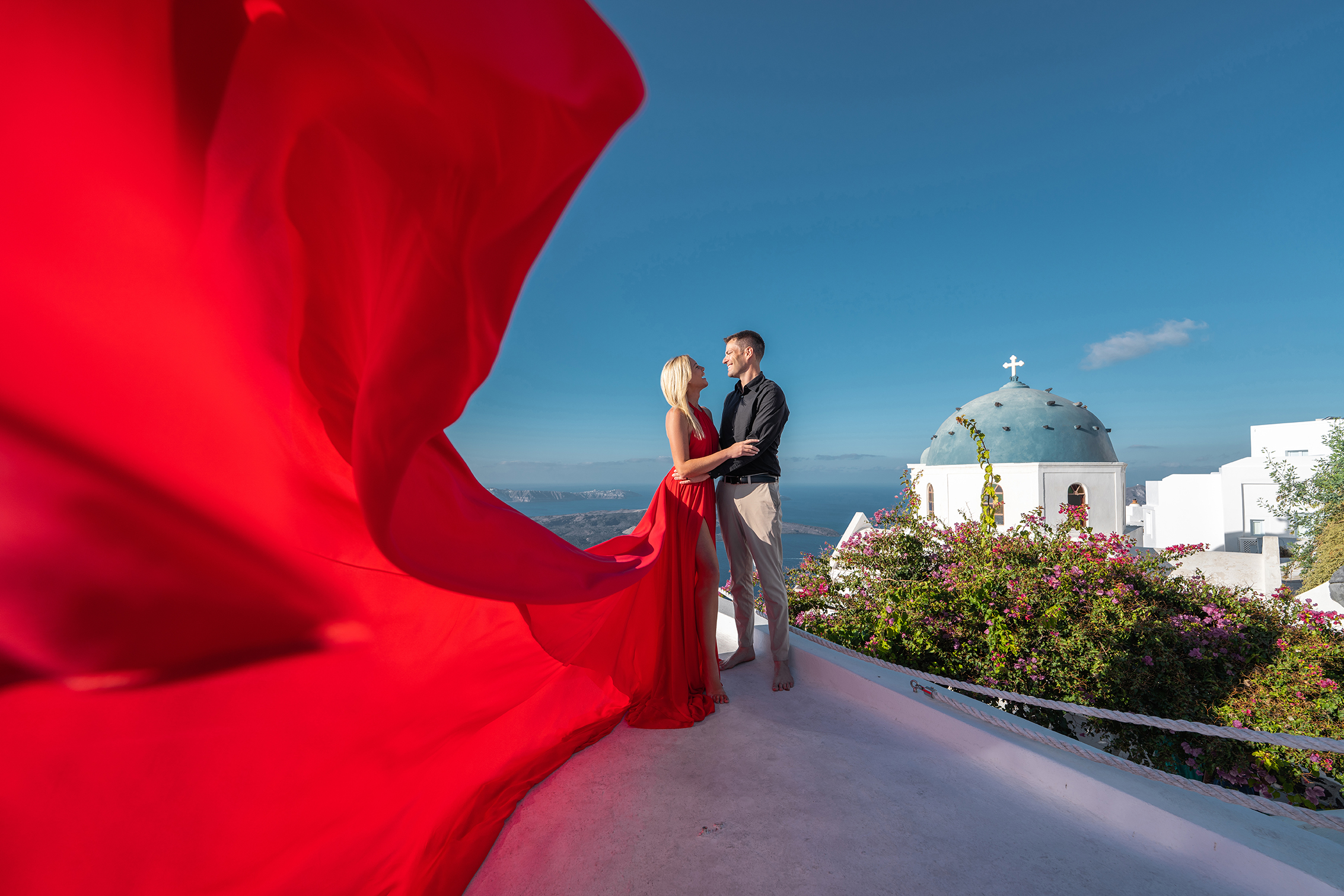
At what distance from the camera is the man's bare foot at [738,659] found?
345cm

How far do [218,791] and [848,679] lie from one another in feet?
8.83

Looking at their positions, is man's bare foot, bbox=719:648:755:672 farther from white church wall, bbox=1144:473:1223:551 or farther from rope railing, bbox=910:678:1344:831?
white church wall, bbox=1144:473:1223:551

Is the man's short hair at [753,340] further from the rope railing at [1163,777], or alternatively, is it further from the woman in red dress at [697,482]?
the rope railing at [1163,777]

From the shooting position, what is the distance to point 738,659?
349 centimetres

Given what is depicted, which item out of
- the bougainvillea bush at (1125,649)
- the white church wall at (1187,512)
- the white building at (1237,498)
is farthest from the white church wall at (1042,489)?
the white church wall at (1187,512)

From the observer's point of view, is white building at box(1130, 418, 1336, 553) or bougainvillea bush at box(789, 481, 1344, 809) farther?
white building at box(1130, 418, 1336, 553)

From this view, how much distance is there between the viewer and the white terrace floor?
5.38 ft

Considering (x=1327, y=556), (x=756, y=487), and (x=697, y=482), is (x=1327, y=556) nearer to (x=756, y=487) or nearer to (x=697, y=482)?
(x=756, y=487)

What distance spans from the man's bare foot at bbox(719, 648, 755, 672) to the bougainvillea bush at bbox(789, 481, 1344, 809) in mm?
1765

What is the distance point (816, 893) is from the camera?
160 centimetres

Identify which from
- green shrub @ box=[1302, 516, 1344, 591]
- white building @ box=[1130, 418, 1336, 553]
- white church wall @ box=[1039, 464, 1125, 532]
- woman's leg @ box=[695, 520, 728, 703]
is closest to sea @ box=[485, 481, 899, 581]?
woman's leg @ box=[695, 520, 728, 703]

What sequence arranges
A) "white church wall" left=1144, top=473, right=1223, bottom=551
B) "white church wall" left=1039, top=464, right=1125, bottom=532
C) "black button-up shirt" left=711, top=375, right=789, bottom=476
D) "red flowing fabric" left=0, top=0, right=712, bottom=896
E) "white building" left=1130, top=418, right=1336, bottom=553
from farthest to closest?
1. "white church wall" left=1144, top=473, right=1223, bottom=551
2. "white building" left=1130, top=418, right=1336, bottom=553
3. "white church wall" left=1039, top=464, right=1125, bottom=532
4. "black button-up shirt" left=711, top=375, right=789, bottom=476
5. "red flowing fabric" left=0, top=0, right=712, bottom=896

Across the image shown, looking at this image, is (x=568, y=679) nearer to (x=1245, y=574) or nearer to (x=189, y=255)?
(x=189, y=255)

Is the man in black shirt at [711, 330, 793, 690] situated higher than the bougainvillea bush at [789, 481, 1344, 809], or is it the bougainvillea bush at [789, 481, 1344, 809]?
the man in black shirt at [711, 330, 793, 690]
